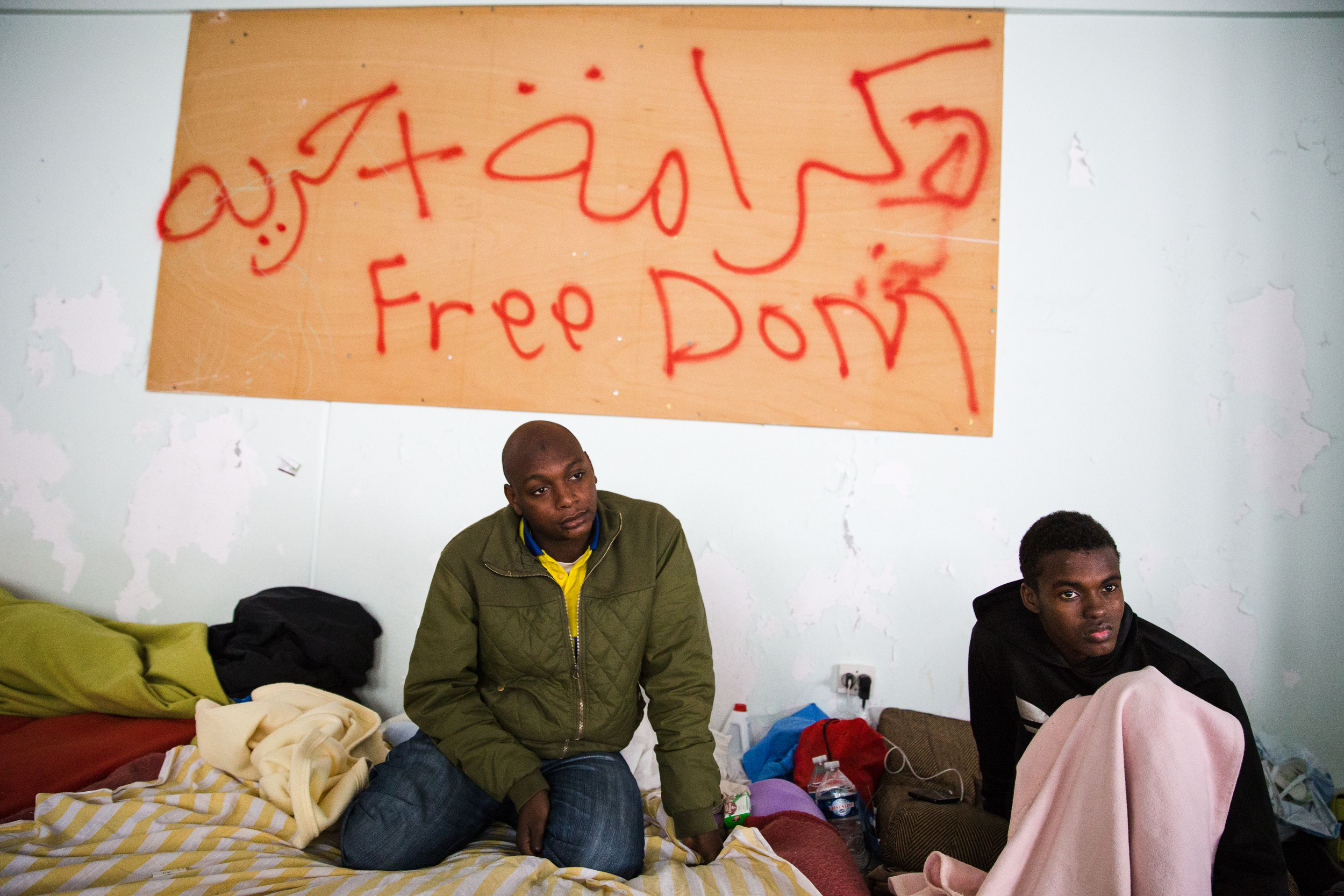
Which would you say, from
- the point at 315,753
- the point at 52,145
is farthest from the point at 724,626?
the point at 52,145

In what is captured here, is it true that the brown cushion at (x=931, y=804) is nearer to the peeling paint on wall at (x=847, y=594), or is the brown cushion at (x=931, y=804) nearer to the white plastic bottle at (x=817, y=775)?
the white plastic bottle at (x=817, y=775)

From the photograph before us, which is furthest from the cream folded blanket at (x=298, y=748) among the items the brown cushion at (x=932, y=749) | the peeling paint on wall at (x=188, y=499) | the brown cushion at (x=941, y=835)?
the brown cushion at (x=932, y=749)

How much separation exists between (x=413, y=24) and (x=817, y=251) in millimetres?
1355

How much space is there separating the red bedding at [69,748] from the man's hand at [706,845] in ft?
4.01

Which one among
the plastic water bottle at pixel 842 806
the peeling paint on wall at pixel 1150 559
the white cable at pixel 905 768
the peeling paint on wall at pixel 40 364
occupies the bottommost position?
the plastic water bottle at pixel 842 806

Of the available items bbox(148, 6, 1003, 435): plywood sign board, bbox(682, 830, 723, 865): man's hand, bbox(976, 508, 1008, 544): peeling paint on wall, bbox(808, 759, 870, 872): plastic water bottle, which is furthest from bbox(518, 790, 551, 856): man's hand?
bbox(976, 508, 1008, 544): peeling paint on wall

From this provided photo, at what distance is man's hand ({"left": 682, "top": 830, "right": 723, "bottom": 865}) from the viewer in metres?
1.33

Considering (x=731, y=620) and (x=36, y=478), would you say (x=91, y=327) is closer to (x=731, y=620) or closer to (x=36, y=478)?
(x=36, y=478)

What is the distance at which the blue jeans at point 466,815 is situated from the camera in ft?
4.29

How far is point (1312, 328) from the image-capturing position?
1.89m

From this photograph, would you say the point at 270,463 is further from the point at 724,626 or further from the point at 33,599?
the point at 724,626

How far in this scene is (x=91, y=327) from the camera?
225 centimetres

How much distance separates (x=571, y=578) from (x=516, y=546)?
0.13 meters

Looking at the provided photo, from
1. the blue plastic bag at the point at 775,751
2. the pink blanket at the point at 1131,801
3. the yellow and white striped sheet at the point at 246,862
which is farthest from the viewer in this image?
the blue plastic bag at the point at 775,751
